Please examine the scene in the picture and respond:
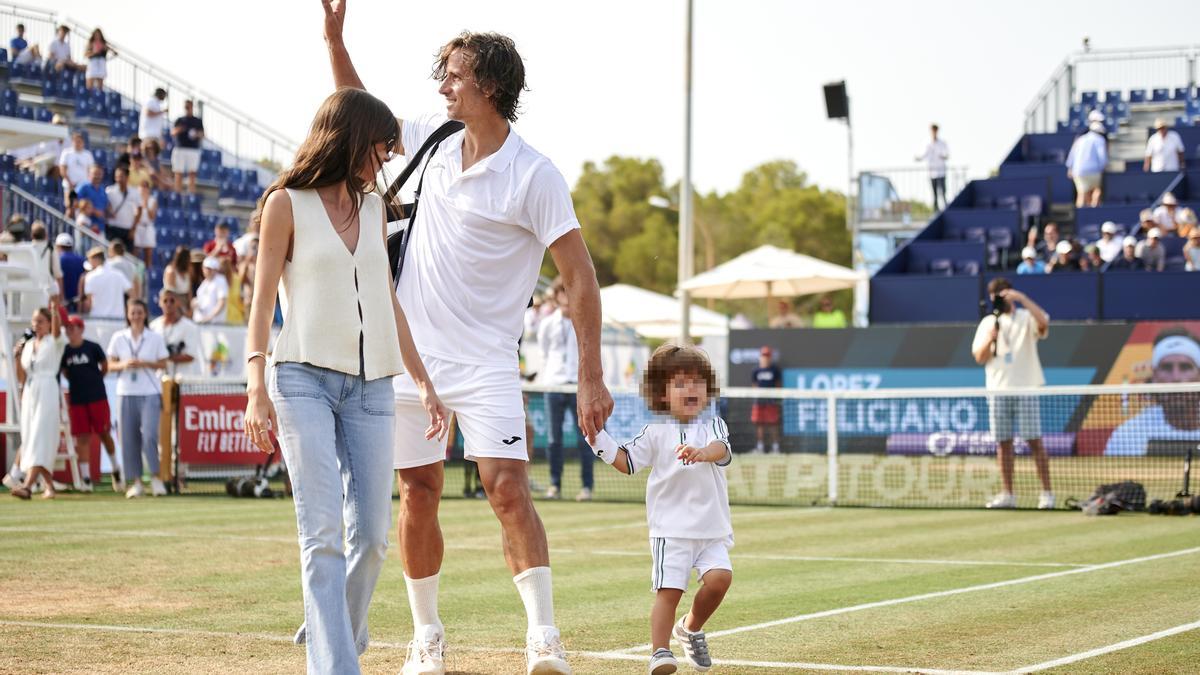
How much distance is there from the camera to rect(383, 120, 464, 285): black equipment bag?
6418mm

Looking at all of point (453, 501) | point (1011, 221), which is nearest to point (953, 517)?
point (453, 501)

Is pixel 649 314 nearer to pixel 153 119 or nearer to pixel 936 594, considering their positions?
pixel 153 119

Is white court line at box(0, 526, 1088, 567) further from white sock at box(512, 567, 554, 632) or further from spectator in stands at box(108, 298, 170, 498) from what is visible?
white sock at box(512, 567, 554, 632)

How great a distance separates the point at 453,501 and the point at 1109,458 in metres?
7.67

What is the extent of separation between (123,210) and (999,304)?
1562 centimetres

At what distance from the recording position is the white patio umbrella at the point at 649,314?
3912 centimetres

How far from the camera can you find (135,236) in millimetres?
25938

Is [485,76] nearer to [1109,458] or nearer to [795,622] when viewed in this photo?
[795,622]

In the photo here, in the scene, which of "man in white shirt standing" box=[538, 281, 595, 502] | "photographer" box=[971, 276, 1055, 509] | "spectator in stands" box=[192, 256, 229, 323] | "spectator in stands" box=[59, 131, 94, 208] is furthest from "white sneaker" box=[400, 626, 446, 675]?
"spectator in stands" box=[59, 131, 94, 208]

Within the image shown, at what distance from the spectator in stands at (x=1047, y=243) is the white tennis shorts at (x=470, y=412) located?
21669mm

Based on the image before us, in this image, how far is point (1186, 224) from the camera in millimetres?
25984

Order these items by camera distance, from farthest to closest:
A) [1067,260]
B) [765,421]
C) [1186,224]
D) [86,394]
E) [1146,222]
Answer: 1. [1146,222]
2. [1186,224]
3. [1067,260]
4. [765,421]
5. [86,394]

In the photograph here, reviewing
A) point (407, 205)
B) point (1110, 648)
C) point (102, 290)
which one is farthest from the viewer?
point (102, 290)

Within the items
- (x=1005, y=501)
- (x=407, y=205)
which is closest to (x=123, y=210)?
(x=1005, y=501)
